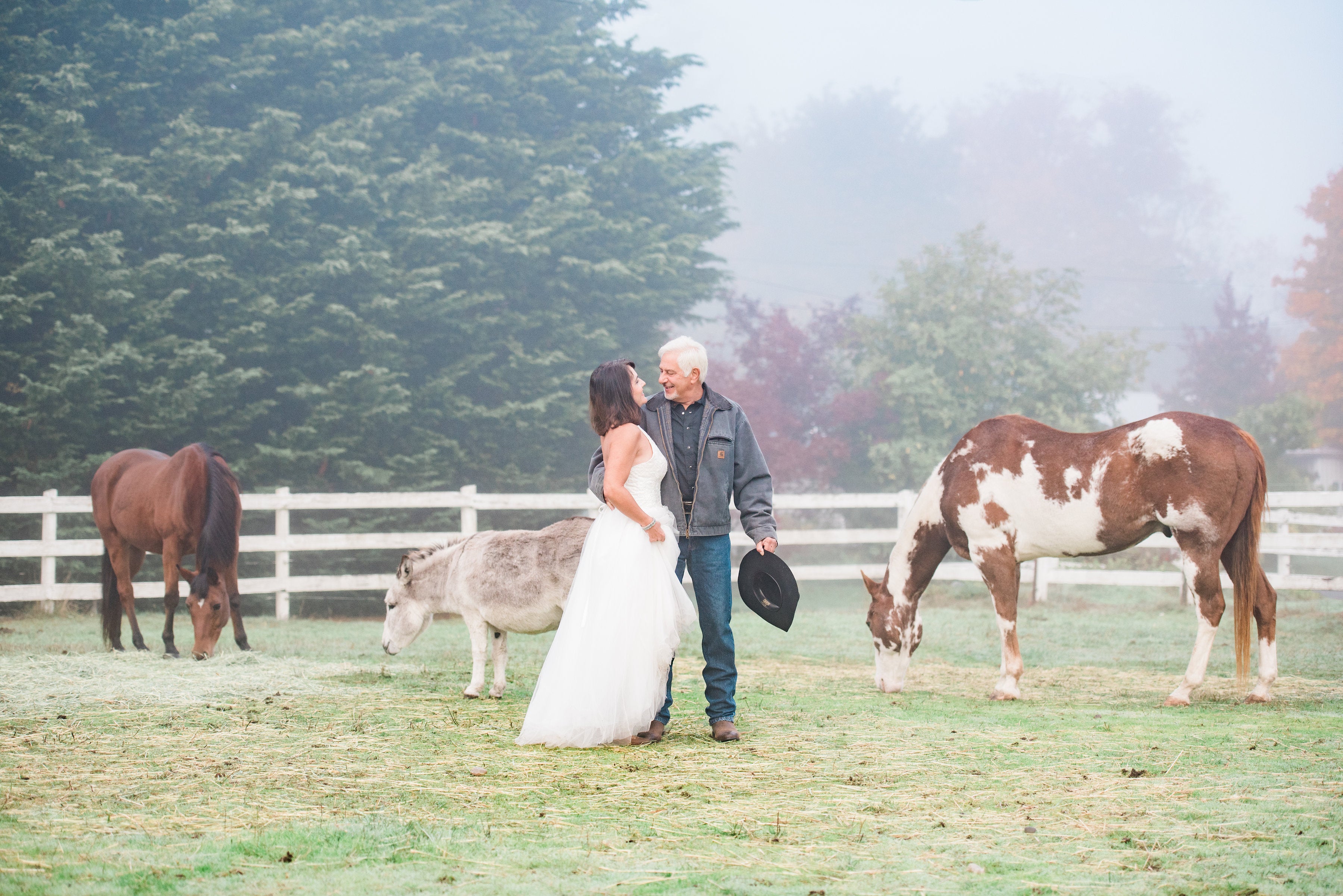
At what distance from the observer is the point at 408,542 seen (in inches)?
472

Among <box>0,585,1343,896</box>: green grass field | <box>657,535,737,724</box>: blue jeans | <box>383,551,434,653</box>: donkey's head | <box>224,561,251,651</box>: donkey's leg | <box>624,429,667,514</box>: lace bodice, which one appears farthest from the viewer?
<box>224,561,251,651</box>: donkey's leg

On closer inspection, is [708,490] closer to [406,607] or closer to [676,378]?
[676,378]

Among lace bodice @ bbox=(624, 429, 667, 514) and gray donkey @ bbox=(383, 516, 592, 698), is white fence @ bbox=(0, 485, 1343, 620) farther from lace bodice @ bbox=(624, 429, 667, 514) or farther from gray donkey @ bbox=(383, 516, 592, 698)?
lace bodice @ bbox=(624, 429, 667, 514)

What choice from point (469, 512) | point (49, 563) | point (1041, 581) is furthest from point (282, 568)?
point (1041, 581)

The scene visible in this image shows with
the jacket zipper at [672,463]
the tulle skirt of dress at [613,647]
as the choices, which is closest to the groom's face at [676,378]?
the jacket zipper at [672,463]

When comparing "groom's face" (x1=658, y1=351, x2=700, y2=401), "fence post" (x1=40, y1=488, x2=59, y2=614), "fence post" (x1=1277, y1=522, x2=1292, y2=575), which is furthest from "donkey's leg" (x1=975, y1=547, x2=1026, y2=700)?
"fence post" (x1=40, y1=488, x2=59, y2=614)

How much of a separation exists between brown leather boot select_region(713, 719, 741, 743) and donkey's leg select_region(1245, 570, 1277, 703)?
3293 millimetres

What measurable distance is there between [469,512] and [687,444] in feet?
25.0

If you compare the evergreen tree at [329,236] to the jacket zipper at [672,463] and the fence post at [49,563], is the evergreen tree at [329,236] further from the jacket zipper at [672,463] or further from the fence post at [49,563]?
the jacket zipper at [672,463]

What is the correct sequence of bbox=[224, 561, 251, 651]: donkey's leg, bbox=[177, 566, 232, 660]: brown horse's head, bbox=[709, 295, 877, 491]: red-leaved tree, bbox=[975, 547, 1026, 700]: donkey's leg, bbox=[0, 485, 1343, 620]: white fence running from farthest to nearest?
bbox=[709, 295, 877, 491]: red-leaved tree < bbox=[0, 485, 1343, 620]: white fence < bbox=[224, 561, 251, 651]: donkey's leg < bbox=[177, 566, 232, 660]: brown horse's head < bbox=[975, 547, 1026, 700]: donkey's leg

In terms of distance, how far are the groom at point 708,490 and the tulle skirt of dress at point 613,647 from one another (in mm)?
137

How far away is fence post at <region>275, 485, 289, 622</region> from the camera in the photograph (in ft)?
38.4

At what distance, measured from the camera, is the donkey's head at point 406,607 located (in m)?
6.77

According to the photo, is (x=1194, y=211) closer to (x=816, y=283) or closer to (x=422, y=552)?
(x=816, y=283)
